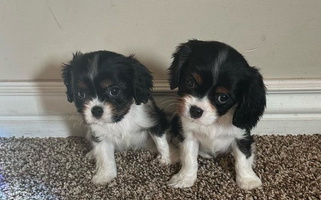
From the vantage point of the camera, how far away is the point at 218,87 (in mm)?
1551

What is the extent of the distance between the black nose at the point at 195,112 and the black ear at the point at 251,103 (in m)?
0.16

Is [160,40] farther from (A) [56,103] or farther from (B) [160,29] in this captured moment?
(A) [56,103]

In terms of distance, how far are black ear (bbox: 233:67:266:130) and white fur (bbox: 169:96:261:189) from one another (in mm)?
81

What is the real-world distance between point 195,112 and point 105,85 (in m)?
0.40

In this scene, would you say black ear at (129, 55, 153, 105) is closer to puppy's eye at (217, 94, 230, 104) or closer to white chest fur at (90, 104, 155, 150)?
white chest fur at (90, 104, 155, 150)

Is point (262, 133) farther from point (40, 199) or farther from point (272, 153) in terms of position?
point (40, 199)

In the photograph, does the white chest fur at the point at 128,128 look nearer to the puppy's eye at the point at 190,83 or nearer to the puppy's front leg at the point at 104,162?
the puppy's front leg at the point at 104,162

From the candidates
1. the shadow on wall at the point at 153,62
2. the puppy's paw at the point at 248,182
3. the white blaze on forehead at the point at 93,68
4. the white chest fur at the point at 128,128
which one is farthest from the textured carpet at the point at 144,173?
the white blaze on forehead at the point at 93,68

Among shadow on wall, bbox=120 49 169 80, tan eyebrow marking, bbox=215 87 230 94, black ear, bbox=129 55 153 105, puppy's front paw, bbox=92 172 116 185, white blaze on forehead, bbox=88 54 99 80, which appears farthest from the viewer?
shadow on wall, bbox=120 49 169 80

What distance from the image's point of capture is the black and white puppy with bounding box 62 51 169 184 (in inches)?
66.1

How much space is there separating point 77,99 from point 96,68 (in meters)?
0.19

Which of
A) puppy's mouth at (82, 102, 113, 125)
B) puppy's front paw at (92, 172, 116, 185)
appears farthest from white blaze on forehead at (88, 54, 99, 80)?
puppy's front paw at (92, 172, 116, 185)

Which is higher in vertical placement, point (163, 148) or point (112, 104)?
point (112, 104)

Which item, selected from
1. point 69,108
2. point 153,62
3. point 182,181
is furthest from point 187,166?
point 69,108
